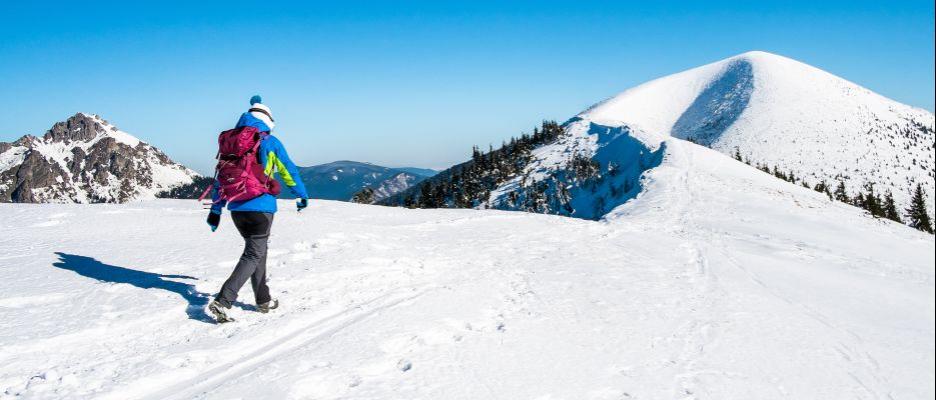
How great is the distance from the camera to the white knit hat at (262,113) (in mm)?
6156

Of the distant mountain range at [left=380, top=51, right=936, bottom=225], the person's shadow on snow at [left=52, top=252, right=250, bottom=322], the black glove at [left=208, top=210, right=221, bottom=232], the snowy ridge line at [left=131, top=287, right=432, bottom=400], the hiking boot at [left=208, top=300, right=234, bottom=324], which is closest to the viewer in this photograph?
the snowy ridge line at [left=131, top=287, right=432, bottom=400]

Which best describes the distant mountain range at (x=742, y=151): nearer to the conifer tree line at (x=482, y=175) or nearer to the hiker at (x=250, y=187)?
the conifer tree line at (x=482, y=175)

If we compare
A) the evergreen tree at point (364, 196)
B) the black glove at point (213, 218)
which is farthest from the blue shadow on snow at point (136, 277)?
the evergreen tree at point (364, 196)

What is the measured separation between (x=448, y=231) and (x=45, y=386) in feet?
32.0

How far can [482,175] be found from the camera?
109562mm

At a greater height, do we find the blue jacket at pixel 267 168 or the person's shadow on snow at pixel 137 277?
the blue jacket at pixel 267 168

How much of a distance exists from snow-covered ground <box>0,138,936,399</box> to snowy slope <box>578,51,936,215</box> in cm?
9636

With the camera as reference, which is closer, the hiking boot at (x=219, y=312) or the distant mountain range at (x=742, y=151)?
the hiking boot at (x=219, y=312)

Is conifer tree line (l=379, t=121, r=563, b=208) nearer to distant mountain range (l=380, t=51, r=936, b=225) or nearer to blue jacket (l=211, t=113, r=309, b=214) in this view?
distant mountain range (l=380, t=51, r=936, b=225)

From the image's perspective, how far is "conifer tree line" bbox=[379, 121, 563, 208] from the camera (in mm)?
96750

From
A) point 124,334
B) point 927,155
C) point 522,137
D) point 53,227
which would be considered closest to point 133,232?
point 53,227

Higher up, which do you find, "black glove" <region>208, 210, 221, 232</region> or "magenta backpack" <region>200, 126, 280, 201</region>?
"magenta backpack" <region>200, 126, 280, 201</region>

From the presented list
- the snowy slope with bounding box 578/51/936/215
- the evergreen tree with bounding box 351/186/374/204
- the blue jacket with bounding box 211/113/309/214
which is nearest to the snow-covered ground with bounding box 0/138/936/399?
the blue jacket with bounding box 211/113/309/214

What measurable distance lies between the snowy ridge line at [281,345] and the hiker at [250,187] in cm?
92
